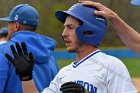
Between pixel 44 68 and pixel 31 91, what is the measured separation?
29.5 inches

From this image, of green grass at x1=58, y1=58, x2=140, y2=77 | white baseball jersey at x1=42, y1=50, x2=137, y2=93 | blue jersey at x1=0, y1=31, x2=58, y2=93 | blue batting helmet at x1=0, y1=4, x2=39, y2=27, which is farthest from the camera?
green grass at x1=58, y1=58, x2=140, y2=77

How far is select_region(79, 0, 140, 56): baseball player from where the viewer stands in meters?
3.19

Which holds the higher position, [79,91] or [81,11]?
[81,11]

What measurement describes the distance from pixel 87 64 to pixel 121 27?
338mm

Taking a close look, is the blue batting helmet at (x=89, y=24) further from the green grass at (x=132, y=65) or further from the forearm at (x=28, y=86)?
the green grass at (x=132, y=65)

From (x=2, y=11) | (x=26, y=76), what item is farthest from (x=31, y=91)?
(x=2, y=11)

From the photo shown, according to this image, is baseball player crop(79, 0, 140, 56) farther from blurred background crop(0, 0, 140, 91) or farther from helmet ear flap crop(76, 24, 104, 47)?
blurred background crop(0, 0, 140, 91)

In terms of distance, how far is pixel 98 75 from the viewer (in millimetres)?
3029

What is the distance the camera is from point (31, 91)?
328 centimetres

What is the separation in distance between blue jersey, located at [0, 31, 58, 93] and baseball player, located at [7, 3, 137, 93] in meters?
0.52

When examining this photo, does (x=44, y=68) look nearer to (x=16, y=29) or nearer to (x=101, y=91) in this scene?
(x=16, y=29)

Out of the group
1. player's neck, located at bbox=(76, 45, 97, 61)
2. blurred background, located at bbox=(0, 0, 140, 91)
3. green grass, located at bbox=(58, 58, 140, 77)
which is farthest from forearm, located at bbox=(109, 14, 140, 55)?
blurred background, located at bbox=(0, 0, 140, 91)

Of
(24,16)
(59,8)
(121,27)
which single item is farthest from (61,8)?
(121,27)

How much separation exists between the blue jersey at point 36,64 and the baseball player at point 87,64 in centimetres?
52
